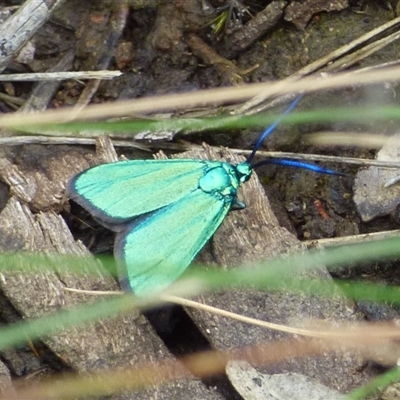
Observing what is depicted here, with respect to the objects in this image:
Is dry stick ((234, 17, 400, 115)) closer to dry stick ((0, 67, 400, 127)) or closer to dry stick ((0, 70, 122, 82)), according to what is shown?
dry stick ((0, 67, 400, 127))

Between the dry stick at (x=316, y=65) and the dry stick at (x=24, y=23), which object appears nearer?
the dry stick at (x=24, y=23)

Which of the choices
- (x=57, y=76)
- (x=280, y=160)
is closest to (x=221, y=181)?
(x=280, y=160)

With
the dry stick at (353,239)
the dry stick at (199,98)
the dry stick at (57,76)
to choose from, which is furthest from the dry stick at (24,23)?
the dry stick at (353,239)

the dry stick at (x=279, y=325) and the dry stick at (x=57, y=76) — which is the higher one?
the dry stick at (x=57, y=76)

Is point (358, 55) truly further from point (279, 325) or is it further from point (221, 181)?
point (279, 325)

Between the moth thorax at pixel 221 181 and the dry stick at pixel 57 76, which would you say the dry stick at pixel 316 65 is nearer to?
the moth thorax at pixel 221 181

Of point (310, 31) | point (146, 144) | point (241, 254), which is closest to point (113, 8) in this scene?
point (146, 144)

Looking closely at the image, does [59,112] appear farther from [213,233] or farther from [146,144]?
[213,233]
